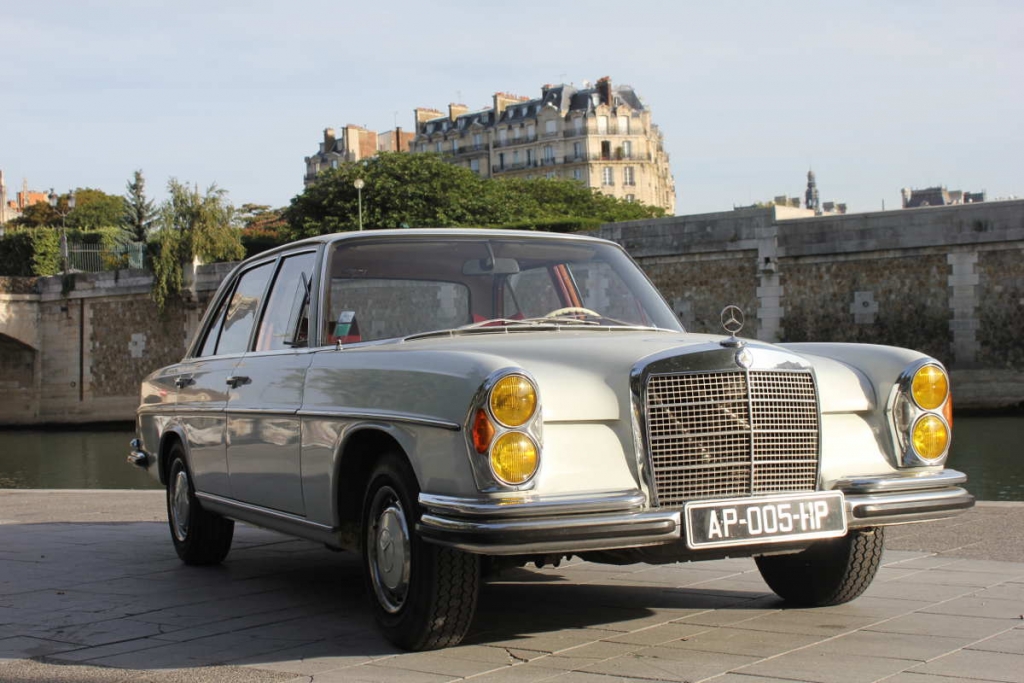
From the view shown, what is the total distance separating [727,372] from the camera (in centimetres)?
Result: 461

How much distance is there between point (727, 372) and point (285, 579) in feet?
10.3

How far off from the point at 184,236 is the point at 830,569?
1616 inches

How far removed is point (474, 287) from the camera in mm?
5777

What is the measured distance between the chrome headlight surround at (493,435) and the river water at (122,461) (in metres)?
12.6

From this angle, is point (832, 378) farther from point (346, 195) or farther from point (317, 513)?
point (346, 195)

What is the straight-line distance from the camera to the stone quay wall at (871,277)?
97.0 ft

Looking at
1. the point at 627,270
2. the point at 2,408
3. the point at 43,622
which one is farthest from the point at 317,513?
the point at 2,408

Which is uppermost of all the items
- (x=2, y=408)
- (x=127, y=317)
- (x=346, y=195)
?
(x=346, y=195)

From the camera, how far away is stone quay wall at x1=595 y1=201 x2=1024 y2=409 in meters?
29.6

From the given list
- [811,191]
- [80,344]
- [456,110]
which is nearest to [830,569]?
[80,344]

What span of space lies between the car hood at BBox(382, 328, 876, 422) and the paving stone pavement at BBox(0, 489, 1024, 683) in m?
0.89

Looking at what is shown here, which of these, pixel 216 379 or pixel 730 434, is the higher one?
pixel 216 379

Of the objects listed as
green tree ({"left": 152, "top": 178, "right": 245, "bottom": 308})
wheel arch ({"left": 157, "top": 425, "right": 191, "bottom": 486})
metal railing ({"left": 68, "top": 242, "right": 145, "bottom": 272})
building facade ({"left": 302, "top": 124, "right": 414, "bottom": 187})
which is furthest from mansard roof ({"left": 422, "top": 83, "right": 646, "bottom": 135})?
wheel arch ({"left": 157, "top": 425, "right": 191, "bottom": 486})

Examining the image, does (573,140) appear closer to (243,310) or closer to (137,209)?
(137,209)
